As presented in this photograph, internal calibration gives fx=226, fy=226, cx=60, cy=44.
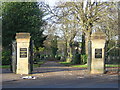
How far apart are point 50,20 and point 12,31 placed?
5.19m

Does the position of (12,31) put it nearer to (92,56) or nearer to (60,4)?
(60,4)

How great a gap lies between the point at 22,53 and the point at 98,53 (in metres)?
5.74

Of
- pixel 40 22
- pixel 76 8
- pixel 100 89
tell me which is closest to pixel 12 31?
pixel 40 22

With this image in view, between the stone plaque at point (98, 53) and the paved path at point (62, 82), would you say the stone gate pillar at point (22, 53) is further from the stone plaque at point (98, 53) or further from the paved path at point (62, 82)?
the stone plaque at point (98, 53)

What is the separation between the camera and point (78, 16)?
30578 millimetres

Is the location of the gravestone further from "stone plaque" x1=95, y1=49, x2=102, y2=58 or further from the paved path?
the paved path

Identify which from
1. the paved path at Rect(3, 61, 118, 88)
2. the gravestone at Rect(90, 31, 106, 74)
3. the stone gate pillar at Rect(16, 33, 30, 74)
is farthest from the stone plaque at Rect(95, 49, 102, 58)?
the stone gate pillar at Rect(16, 33, 30, 74)

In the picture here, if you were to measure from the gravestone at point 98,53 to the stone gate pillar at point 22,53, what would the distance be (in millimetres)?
4927

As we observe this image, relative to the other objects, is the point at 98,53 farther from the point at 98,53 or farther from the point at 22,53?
the point at 22,53

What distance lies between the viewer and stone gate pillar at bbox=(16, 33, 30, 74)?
16.7m

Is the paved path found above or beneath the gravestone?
beneath

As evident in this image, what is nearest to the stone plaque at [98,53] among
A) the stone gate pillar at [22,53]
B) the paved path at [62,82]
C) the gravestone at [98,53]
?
the gravestone at [98,53]

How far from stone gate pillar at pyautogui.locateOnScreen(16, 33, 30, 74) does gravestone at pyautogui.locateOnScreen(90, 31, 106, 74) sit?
4.93 meters

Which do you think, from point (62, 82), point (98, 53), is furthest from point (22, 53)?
point (98, 53)
